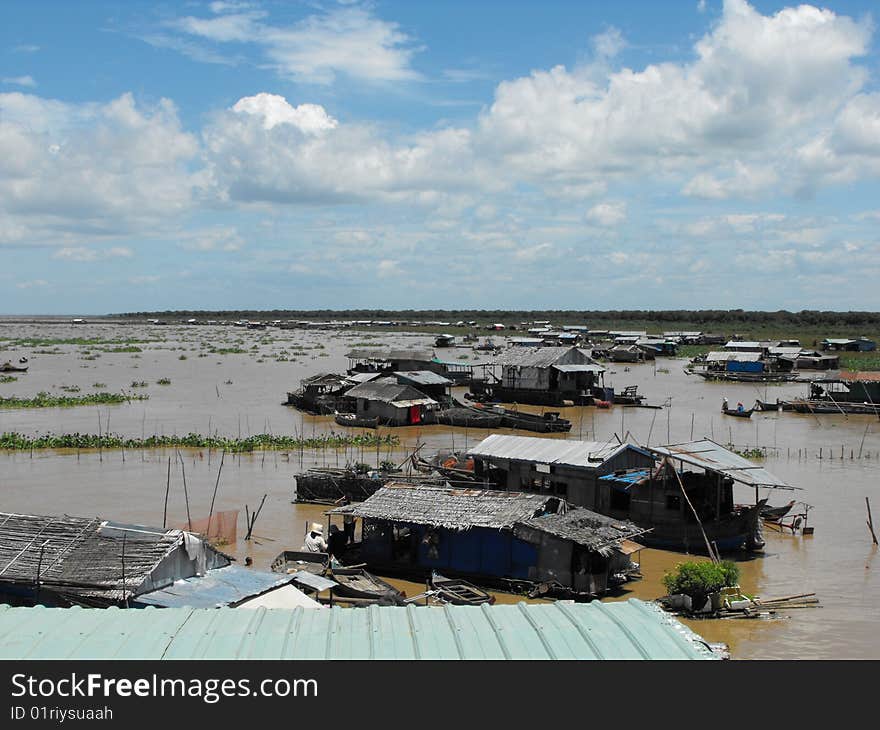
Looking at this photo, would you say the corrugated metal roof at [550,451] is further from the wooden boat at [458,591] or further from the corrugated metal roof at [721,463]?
the wooden boat at [458,591]

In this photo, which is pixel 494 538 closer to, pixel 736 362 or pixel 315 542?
pixel 315 542

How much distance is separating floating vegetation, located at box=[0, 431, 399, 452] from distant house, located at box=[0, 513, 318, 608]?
15629mm

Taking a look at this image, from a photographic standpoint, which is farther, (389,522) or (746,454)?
(746,454)

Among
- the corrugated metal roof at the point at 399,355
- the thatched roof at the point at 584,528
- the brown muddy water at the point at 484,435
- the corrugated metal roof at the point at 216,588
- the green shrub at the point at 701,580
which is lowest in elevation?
the brown muddy water at the point at 484,435

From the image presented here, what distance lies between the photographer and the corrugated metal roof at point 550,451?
58.1 ft

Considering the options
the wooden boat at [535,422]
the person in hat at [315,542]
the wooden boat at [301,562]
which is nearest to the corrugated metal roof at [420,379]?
the wooden boat at [535,422]

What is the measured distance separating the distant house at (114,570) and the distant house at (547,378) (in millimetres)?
29024

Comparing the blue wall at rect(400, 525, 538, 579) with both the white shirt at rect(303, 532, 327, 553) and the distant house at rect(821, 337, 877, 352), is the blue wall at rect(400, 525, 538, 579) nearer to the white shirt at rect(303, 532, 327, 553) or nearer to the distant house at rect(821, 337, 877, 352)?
the white shirt at rect(303, 532, 327, 553)
